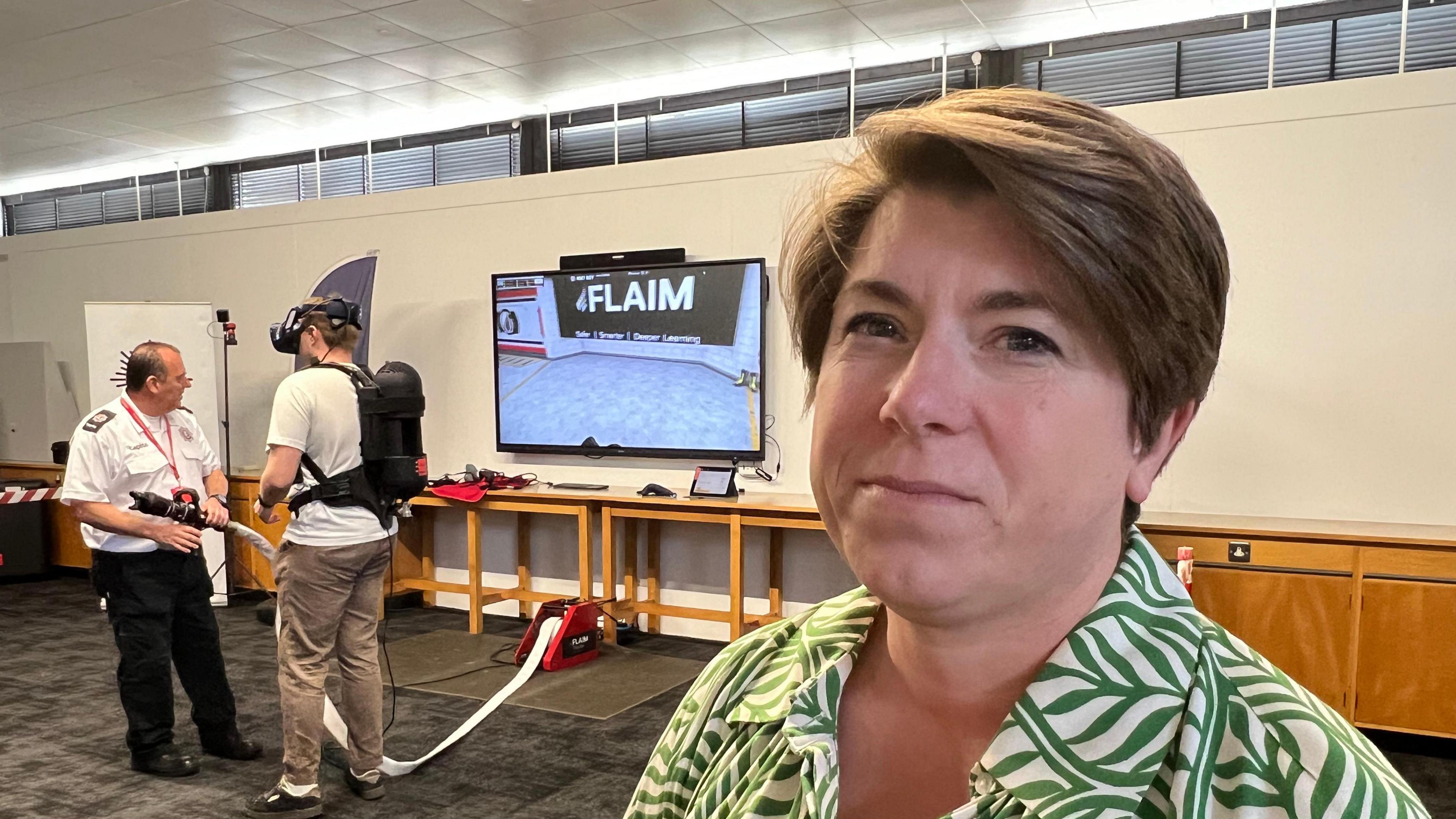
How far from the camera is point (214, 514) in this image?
354cm

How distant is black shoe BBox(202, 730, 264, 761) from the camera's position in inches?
141

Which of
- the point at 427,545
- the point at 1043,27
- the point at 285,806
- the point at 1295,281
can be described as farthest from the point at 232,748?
the point at 1043,27

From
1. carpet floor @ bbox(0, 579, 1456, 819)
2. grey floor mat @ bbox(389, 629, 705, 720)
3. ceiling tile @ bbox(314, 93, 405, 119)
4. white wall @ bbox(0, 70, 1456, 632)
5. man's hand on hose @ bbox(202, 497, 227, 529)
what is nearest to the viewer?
carpet floor @ bbox(0, 579, 1456, 819)

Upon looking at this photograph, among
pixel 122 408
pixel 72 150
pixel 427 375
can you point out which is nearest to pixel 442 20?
pixel 427 375

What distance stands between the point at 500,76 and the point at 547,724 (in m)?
4.10

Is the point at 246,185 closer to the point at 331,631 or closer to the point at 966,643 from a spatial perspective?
the point at 331,631

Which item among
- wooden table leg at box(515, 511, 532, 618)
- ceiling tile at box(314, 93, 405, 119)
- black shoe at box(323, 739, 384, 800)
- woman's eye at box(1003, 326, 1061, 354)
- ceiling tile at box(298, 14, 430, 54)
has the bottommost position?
black shoe at box(323, 739, 384, 800)

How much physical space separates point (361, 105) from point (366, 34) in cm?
155

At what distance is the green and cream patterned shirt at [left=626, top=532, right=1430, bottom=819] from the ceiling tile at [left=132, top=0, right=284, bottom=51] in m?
5.53

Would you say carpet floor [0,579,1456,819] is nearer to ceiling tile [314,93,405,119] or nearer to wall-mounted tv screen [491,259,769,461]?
wall-mounted tv screen [491,259,769,461]

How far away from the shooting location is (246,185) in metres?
8.41

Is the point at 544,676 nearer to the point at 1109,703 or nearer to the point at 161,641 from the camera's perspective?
the point at 161,641

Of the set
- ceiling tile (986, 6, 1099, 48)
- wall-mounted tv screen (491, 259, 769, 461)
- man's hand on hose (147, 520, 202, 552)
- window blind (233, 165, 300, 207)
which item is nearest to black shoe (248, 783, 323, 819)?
man's hand on hose (147, 520, 202, 552)

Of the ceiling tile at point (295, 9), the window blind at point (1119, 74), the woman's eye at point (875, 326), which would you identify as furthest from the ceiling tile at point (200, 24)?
the woman's eye at point (875, 326)
